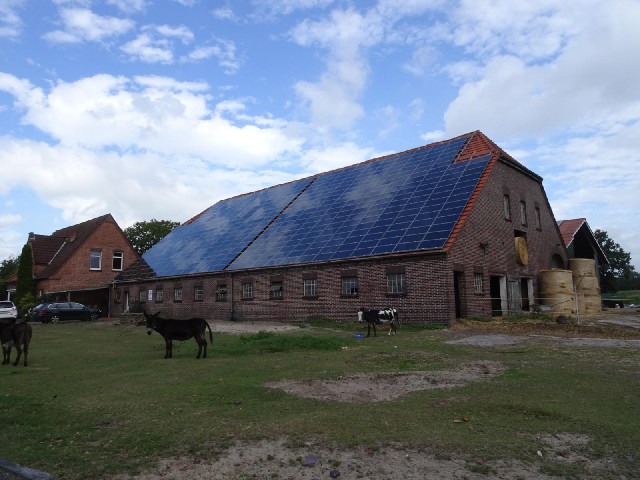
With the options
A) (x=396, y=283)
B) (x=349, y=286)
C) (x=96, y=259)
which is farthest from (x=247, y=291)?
(x=96, y=259)

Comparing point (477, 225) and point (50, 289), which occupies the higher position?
point (477, 225)

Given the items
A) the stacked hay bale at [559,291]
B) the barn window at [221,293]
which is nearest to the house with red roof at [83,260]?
the barn window at [221,293]

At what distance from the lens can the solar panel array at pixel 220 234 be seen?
32694mm

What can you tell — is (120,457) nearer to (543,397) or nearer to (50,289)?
(543,397)

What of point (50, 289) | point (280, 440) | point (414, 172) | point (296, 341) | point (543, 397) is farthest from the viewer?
point (50, 289)

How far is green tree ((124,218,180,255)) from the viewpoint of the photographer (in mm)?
65875

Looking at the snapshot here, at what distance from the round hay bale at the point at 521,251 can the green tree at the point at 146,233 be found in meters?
52.2

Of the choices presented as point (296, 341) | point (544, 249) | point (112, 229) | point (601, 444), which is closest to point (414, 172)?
point (544, 249)

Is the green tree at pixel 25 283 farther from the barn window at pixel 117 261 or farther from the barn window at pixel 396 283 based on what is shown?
the barn window at pixel 396 283

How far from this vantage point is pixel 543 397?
7.27 metres

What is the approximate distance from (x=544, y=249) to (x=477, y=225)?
10.1 meters

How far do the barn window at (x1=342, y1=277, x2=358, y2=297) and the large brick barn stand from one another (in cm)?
7

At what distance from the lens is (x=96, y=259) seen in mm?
46219

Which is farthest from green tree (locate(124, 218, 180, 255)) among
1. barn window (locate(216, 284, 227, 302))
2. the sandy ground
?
the sandy ground
